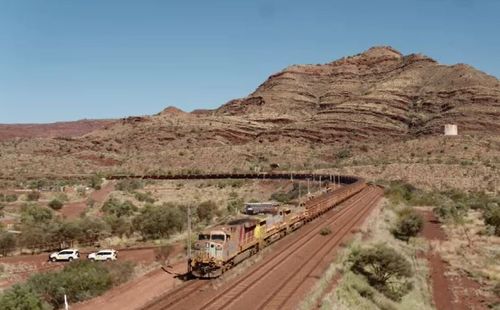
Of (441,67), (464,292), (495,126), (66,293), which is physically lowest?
(464,292)

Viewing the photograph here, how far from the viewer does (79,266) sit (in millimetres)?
Result: 31297

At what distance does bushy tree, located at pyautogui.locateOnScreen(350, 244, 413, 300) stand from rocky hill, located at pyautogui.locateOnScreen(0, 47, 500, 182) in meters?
83.3

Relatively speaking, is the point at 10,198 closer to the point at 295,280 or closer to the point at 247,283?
the point at 247,283

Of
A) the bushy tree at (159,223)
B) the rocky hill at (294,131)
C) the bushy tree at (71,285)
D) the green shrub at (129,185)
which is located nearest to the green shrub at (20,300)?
the bushy tree at (71,285)

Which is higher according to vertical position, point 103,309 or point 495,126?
point 495,126

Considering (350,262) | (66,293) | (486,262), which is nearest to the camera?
(66,293)

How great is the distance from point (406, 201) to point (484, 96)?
79.9 meters

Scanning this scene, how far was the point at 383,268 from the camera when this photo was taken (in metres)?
31.7

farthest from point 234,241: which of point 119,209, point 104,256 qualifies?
point 119,209

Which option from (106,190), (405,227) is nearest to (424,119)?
(106,190)

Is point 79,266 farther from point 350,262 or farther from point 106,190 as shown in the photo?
point 106,190

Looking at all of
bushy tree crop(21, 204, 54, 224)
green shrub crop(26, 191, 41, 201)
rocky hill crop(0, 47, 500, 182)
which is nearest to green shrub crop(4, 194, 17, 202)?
green shrub crop(26, 191, 41, 201)

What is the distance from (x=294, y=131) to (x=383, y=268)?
390ft

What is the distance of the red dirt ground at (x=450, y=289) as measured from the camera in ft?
99.1
